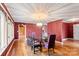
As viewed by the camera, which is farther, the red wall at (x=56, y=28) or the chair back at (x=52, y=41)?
the chair back at (x=52, y=41)

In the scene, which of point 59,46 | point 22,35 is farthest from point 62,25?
point 22,35

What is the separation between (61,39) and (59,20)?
24.4 inches

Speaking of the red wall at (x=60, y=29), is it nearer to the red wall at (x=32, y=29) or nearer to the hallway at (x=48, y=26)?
the hallway at (x=48, y=26)

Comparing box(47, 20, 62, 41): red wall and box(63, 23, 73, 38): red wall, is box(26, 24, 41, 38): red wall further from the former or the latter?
box(63, 23, 73, 38): red wall

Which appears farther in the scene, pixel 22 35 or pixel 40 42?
pixel 40 42

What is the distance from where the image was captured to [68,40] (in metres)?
3.77

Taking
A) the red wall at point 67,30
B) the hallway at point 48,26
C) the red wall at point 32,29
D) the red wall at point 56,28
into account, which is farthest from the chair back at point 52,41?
the red wall at point 32,29

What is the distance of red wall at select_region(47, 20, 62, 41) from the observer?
3482 millimetres

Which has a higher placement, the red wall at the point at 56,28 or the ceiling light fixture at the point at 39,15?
the ceiling light fixture at the point at 39,15

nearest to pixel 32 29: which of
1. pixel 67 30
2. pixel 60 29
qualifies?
pixel 60 29

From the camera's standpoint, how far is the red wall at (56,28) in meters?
3.48

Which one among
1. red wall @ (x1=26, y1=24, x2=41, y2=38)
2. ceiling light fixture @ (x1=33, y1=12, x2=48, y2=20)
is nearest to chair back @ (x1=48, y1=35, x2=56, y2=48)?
red wall @ (x1=26, y1=24, x2=41, y2=38)

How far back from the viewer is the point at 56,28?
11.8 feet

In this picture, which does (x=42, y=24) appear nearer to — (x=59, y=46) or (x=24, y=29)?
(x=24, y=29)
